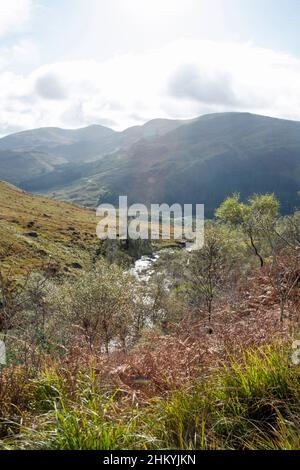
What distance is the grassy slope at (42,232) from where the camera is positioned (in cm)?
9516

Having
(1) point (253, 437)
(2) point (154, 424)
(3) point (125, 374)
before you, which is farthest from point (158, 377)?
(1) point (253, 437)

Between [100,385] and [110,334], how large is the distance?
2865 centimetres

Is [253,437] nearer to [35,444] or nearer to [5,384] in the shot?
[35,444]

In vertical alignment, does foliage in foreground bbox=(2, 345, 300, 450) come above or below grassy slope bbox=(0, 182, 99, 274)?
below

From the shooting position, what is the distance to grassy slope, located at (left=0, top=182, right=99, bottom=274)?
95.2m

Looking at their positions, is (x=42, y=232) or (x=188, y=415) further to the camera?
(x=42, y=232)

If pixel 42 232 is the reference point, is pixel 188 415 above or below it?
below

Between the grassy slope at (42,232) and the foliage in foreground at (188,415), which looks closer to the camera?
the foliage in foreground at (188,415)

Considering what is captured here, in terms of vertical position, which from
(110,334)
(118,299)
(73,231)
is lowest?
(110,334)

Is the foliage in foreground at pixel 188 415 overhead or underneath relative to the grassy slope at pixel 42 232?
underneath

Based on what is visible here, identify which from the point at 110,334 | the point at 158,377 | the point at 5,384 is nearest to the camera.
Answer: the point at 5,384

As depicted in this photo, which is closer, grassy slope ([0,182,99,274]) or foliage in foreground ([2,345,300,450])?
foliage in foreground ([2,345,300,450])

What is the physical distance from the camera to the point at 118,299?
132ft

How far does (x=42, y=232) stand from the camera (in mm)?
119500
